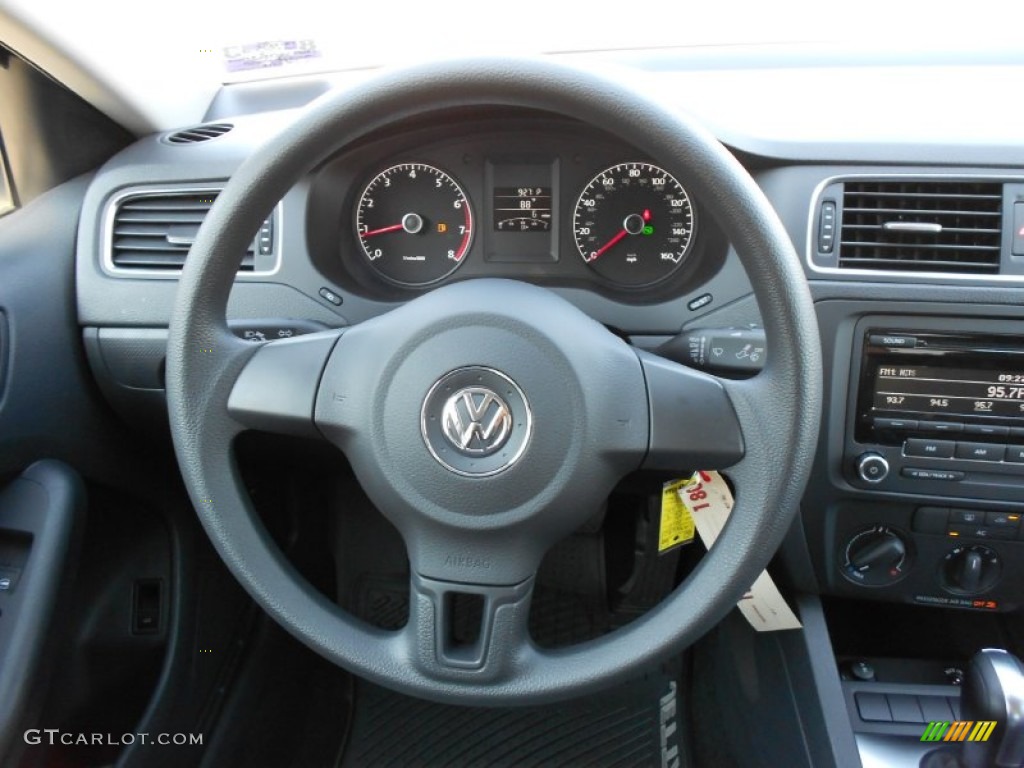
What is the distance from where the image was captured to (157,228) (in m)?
1.57

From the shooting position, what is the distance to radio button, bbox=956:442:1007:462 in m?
1.32

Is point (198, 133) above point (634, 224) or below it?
above

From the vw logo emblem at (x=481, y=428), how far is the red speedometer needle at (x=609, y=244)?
18.7 inches

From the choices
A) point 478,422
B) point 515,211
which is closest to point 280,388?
point 478,422

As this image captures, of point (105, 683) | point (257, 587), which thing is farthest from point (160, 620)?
point (257, 587)

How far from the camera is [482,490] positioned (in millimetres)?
1029

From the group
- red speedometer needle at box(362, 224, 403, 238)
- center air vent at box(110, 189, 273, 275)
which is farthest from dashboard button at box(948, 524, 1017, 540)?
center air vent at box(110, 189, 273, 275)

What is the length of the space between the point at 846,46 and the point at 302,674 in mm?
1733

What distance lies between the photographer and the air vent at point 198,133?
1625 millimetres

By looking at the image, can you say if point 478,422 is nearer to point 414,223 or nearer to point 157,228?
point 414,223

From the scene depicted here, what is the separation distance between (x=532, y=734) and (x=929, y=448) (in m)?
1.03

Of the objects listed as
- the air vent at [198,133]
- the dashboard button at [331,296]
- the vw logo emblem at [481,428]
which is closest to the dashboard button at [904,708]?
the vw logo emblem at [481,428]

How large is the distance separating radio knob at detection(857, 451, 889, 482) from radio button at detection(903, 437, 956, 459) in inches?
1.4

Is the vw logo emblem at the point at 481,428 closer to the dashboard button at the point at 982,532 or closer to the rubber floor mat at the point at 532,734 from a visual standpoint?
the dashboard button at the point at 982,532
